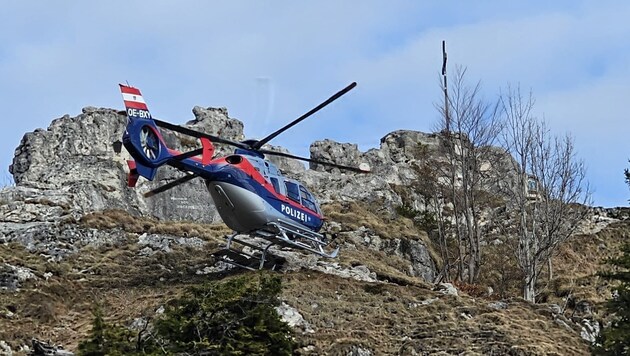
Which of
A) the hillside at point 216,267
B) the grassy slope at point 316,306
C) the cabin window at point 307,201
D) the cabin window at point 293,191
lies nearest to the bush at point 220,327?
the hillside at point 216,267

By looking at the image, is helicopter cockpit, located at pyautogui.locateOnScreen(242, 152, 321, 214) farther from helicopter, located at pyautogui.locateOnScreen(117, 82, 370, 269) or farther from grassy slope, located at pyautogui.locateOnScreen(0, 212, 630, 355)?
grassy slope, located at pyautogui.locateOnScreen(0, 212, 630, 355)

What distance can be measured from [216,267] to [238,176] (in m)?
5.25

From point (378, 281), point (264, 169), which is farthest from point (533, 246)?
point (264, 169)

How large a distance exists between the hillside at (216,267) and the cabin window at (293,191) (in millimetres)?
2770

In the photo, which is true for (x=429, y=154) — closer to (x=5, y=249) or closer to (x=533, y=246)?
(x=533, y=246)

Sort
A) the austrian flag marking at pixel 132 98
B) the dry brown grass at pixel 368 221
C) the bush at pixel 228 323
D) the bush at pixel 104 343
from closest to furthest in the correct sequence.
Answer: the bush at pixel 104 343 → the bush at pixel 228 323 → the austrian flag marking at pixel 132 98 → the dry brown grass at pixel 368 221

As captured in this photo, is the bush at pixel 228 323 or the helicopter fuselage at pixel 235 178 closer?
the bush at pixel 228 323

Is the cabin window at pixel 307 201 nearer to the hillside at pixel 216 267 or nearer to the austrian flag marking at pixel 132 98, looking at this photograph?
the hillside at pixel 216 267

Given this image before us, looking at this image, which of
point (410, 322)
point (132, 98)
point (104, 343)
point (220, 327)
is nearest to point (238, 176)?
point (132, 98)

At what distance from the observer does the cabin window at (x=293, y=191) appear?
1228 inches

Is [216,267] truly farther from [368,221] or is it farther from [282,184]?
[368,221]

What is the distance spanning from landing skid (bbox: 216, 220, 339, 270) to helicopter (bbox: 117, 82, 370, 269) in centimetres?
3

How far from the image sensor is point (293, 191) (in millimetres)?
31484

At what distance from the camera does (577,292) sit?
38.4 m
